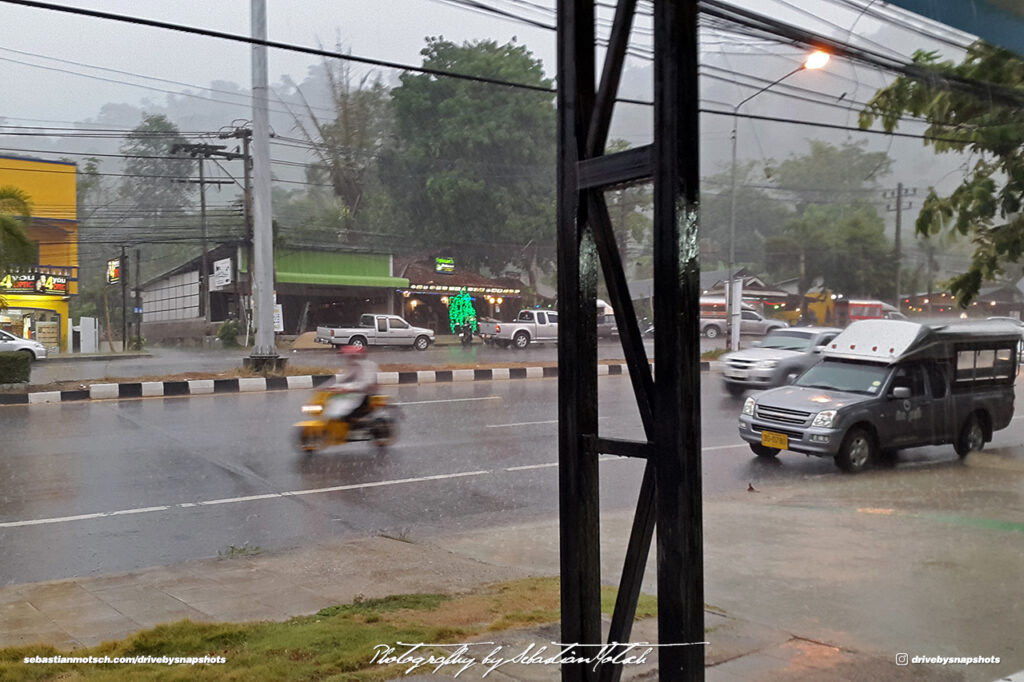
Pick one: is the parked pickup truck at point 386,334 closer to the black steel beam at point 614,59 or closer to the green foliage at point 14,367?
the green foliage at point 14,367

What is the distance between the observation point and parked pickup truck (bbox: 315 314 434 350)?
2502cm

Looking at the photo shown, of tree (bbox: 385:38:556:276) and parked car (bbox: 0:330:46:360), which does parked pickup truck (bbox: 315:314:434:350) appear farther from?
parked car (bbox: 0:330:46:360)

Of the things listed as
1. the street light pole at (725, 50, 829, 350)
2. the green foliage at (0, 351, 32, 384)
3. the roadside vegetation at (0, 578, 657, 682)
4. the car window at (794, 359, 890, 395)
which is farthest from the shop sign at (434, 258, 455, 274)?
the roadside vegetation at (0, 578, 657, 682)

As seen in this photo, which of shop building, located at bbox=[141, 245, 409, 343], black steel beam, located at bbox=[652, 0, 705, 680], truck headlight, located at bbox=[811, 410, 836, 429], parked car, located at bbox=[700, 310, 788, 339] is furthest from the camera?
shop building, located at bbox=[141, 245, 409, 343]

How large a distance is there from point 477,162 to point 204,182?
9.01 meters

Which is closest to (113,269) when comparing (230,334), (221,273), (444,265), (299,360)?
(221,273)

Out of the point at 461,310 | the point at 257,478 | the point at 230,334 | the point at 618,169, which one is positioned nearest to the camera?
the point at 618,169

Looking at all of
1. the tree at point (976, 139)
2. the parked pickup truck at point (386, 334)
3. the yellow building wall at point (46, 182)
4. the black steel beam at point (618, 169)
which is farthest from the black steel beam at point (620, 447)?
the yellow building wall at point (46, 182)

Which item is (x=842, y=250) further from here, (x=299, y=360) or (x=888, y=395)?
(x=299, y=360)

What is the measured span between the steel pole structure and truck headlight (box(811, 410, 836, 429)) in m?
12.3

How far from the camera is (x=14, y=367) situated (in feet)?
50.1

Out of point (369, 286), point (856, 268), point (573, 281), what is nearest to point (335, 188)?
point (369, 286)

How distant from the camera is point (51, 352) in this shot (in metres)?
27.2

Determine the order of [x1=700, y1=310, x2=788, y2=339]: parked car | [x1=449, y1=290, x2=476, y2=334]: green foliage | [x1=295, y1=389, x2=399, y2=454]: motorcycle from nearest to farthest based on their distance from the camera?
[x1=295, y1=389, x2=399, y2=454]: motorcycle < [x1=700, y1=310, x2=788, y2=339]: parked car < [x1=449, y1=290, x2=476, y2=334]: green foliage
